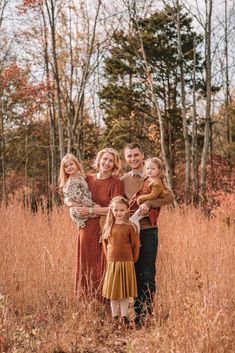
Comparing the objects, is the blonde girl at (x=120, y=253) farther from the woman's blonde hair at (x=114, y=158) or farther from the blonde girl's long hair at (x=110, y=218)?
the woman's blonde hair at (x=114, y=158)

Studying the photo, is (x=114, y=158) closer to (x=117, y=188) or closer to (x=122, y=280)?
(x=117, y=188)

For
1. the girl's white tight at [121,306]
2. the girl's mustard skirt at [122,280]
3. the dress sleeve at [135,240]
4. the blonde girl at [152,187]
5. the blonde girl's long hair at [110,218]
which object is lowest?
the girl's white tight at [121,306]

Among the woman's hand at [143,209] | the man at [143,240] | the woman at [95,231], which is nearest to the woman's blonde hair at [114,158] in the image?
the woman at [95,231]

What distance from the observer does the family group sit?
3768 millimetres

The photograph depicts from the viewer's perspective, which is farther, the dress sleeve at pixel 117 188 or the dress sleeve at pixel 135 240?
the dress sleeve at pixel 117 188

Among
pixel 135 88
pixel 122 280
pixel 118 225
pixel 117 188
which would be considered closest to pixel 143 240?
pixel 118 225

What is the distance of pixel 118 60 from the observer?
16.7 meters

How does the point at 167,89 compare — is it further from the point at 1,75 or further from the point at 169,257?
the point at 169,257

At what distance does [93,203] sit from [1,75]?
13.6 metres

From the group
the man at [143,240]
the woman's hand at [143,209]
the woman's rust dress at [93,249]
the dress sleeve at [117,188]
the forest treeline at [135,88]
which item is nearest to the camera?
the woman's hand at [143,209]

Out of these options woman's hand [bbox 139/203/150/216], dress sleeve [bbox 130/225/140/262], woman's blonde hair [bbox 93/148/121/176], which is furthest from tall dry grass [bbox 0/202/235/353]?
woman's blonde hair [bbox 93/148/121/176]

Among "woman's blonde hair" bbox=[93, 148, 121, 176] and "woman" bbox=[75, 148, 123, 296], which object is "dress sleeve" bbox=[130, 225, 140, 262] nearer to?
"woman" bbox=[75, 148, 123, 296]

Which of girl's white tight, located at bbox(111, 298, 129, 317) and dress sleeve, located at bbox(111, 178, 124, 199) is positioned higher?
dress sleeve, located at bbox(111, 178, 124, 199)

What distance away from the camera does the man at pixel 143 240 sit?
3.83 meters
